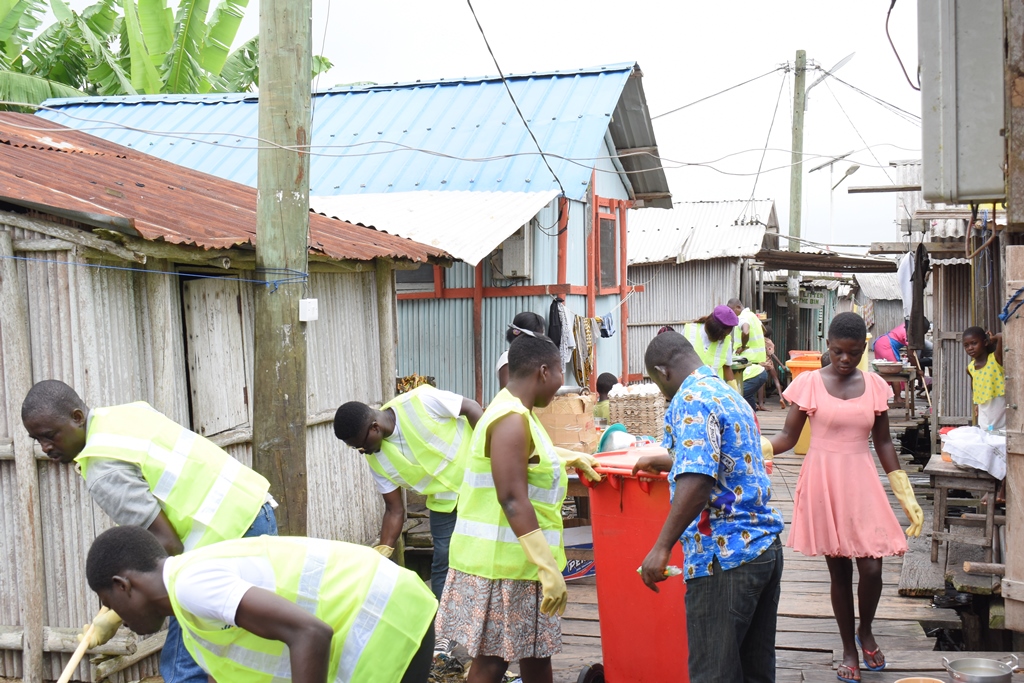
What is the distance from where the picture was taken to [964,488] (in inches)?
292

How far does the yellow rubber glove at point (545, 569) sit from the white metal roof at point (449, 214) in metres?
4.51

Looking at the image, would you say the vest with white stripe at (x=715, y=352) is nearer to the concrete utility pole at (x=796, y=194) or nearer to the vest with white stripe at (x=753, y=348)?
the vest with white stripe at (x=753, y=348)

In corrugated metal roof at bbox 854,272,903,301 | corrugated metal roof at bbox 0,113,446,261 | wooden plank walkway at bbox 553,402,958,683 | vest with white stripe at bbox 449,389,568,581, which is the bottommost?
wooden plank walkway at bbox 553,402,958,683

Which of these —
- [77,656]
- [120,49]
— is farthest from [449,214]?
[120,49]

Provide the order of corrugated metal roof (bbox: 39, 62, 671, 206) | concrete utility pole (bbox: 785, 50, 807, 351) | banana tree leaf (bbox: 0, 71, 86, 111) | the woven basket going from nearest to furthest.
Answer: the woven basket < corrugated metal roof (bbox: 39, 62, 671, 206) < banana tree leaf (bbox: 0, 71, 86, 111) < concrete utility pole (bbox: 785, 50, 807, 351)

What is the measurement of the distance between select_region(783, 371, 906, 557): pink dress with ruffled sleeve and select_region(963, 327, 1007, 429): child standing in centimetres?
433

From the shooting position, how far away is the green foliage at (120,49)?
609 inches

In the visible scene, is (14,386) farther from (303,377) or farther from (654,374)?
(654,374)

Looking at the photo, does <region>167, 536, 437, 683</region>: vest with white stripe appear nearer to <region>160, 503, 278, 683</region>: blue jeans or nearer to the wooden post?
<region>160, 503, 278, 683</region>: blue jeans

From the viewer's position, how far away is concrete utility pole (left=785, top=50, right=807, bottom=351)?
21.3 metres

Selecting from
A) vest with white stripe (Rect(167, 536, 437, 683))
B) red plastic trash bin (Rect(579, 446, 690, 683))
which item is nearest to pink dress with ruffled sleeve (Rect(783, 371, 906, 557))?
red plastic trash bin (Rect(579, 446, 690, 683))

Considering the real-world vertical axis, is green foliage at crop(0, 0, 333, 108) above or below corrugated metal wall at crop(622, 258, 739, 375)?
above

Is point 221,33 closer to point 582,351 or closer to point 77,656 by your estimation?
point 582,351

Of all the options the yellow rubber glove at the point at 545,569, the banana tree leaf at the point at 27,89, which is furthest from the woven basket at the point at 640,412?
the banana tree leaf at the point at 27,89
